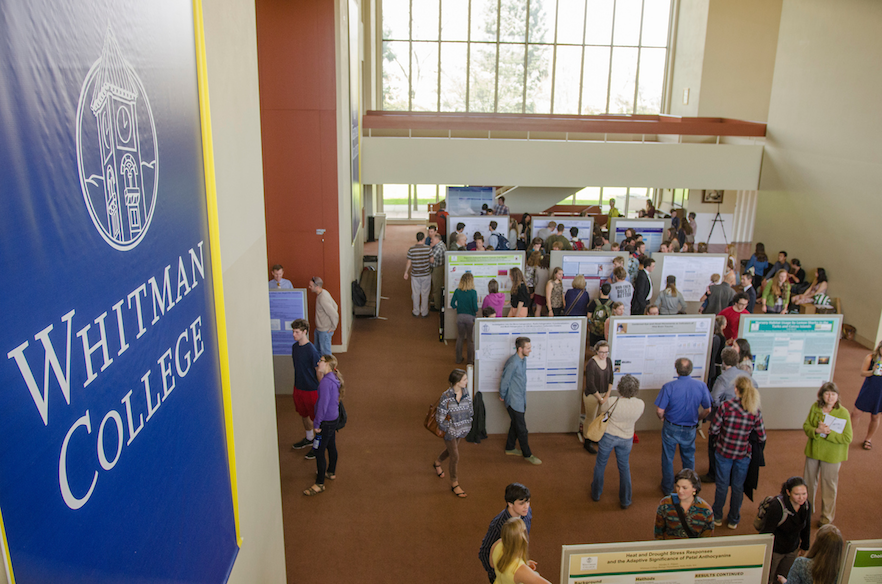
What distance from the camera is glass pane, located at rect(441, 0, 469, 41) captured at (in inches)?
813

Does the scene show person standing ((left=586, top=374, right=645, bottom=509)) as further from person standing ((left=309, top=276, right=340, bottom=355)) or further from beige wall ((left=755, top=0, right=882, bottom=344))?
beige wall ((left=755, top=0, right=882, bottom=344))

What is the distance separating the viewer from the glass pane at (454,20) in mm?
20656

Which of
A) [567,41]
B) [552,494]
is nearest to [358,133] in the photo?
[552,494]

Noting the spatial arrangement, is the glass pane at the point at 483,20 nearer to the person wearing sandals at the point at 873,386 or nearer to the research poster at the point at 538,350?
the research poster at the point at 538,350

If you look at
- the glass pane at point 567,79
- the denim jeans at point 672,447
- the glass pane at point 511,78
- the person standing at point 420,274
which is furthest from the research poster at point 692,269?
the glass pane at point 567,79

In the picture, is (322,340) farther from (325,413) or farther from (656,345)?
(656,345)

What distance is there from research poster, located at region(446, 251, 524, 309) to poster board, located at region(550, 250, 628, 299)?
681mm

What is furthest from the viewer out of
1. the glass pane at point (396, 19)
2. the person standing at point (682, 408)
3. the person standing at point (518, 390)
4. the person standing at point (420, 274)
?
the glass pane at point (396, 19)

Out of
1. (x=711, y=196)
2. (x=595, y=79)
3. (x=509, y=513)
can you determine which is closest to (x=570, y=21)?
(x=595, y=79)

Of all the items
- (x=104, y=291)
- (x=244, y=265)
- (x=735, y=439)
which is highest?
(x=104, y=291)

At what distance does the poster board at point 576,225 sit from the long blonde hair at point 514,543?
32.3 feet

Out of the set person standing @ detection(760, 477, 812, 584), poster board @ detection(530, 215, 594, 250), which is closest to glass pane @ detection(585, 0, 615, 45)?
poster board @ detection(530, 215, 594, 250)

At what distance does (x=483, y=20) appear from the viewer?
2088 centimetres

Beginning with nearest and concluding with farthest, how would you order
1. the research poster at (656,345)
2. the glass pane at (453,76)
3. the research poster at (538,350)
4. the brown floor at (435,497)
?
the brown floor at (435,497) → the research poster at (538,350) → the research poster at (656,345) → the glass pane at (453,76)
